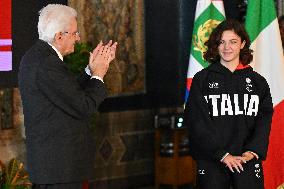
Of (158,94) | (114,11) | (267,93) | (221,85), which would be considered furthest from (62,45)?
(158,94)

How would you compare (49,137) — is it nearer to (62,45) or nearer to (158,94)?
(62,45)

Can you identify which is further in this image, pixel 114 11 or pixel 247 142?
pixel 114 11

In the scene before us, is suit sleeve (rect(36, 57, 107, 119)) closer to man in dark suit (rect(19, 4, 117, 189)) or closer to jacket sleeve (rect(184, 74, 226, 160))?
man in dark suit (rect(19, 4, 117, 189))

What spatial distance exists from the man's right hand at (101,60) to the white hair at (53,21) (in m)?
0.22

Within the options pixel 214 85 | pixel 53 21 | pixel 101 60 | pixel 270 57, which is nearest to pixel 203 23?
pixel 270 57

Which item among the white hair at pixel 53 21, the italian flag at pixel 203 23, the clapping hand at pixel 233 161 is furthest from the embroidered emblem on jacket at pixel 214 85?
the italian flag at pixel 203 23

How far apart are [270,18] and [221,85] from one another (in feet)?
5.47

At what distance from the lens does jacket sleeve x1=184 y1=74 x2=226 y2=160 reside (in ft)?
11.9

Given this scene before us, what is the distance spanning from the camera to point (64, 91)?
3018mm

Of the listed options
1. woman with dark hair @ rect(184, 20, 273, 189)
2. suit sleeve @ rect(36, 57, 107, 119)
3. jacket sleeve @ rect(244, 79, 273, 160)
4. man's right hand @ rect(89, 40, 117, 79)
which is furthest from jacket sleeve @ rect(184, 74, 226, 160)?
suit sleeve @ rect(36, 57, 107, 119)

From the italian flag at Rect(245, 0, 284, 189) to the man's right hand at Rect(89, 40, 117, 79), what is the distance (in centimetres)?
211

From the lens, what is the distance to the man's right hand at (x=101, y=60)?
3182 mm

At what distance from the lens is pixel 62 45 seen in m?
3.16

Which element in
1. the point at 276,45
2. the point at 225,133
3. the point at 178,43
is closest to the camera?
the point at 225,133
